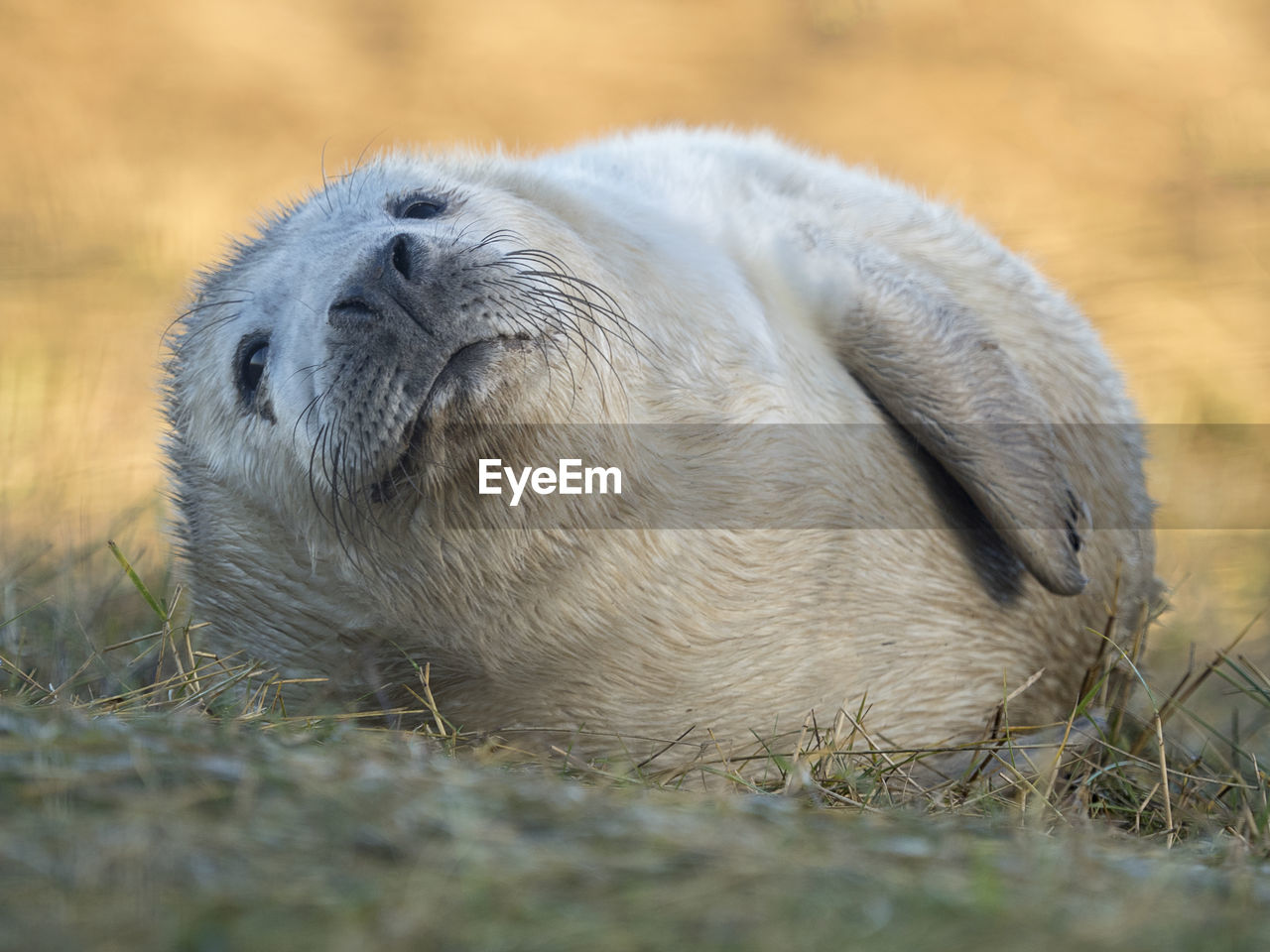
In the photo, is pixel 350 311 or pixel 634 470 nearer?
pixel 350 311

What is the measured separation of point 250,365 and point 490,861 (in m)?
1.72

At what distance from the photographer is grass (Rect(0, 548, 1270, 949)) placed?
143cm

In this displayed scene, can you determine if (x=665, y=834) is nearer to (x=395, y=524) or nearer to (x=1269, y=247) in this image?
(x=395, y=524)

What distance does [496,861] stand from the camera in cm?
158

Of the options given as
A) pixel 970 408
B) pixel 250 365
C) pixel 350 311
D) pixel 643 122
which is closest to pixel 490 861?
pixel 350 311

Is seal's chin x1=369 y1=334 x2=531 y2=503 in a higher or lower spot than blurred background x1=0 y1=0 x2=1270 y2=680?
lower

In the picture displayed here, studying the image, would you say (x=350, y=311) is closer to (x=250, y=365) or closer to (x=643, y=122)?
(x=250, y=365)

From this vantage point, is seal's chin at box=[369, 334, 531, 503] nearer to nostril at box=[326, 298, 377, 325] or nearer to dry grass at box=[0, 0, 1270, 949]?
nostril at box=[326, 298, 377, 325]

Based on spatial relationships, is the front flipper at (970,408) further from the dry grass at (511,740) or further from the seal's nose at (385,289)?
the seal's nose at (385,289)

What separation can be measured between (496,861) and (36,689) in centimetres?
183

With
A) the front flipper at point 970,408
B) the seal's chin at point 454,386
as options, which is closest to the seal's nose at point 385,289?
the seal's chin at point 454,386

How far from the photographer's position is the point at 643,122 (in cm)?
908

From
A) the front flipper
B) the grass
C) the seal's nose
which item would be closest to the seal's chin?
the seal's nose

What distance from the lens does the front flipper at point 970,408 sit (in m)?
3.24
